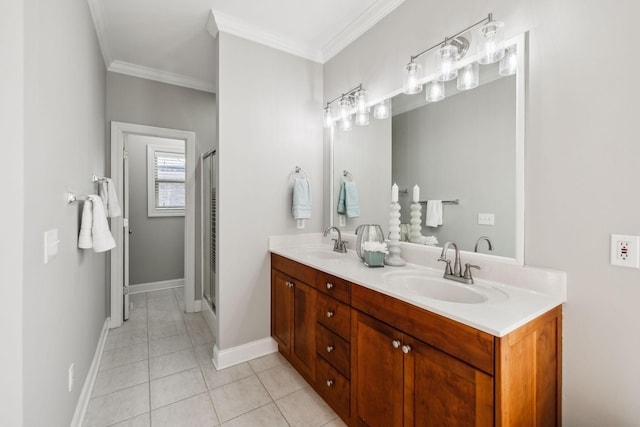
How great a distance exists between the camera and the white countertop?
0.97 metres

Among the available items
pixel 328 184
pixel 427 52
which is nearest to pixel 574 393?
pixel 427 52

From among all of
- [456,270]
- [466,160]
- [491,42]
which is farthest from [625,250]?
[491,42]

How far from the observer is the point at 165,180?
431cm

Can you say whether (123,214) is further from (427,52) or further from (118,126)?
(427,52)

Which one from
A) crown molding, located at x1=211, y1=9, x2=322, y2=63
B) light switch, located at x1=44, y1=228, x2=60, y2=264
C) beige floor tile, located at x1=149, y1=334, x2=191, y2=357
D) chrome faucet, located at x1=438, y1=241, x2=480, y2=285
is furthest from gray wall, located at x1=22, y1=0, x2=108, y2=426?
chrome faucet, located at x1=438, y1=241, x2=480, y2=285

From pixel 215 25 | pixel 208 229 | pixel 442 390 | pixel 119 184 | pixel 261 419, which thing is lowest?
pixel 261 419

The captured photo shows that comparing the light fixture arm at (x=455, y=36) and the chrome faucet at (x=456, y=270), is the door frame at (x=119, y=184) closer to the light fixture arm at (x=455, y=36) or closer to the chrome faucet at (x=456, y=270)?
the light fixture arm at (x=455, y=36)

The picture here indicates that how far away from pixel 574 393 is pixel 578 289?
430 mm

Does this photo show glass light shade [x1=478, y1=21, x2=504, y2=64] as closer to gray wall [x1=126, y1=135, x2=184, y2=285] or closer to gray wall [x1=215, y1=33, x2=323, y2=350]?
gray wall [x1=215, y1=33, x2=323, y2=350]

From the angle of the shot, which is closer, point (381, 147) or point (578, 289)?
→ point (578, 289)

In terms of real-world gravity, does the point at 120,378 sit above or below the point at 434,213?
below

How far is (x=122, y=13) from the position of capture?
2141mm

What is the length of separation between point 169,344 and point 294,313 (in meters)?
1.32

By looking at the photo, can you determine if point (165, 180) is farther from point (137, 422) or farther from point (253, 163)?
point (137, 422)
